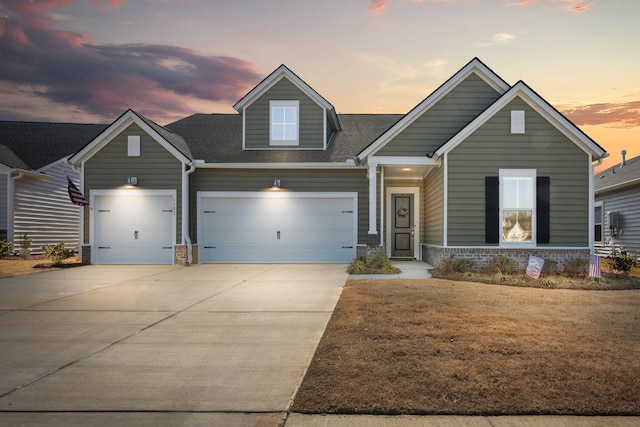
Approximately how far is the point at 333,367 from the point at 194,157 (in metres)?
13.4

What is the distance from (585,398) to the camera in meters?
4.05

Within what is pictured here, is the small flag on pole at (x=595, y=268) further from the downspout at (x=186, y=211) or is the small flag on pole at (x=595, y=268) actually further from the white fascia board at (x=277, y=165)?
the downspout at (x=186, y=211)

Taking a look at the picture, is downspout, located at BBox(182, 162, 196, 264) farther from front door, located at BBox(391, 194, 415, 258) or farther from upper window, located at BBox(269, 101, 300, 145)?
front door, located at BBox(391, 194, 415, 258)

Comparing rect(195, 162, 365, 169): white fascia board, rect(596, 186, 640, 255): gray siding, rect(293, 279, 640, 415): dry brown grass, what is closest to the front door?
rect(195, 162, 365, 169): white fascia board

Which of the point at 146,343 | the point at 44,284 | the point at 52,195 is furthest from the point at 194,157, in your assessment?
the point at 146,343

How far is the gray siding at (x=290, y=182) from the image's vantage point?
1697 cm

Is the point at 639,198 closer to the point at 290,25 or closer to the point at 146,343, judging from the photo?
the point at 290,25

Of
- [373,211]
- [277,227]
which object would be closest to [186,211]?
[277,227]

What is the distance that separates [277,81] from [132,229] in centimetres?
711

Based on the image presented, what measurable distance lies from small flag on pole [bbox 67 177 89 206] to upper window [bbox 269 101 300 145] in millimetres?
6543

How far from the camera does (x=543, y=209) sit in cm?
1362

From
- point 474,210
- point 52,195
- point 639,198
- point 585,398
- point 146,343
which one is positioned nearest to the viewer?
point 585,398

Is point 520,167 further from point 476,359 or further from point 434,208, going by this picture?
point 476,359

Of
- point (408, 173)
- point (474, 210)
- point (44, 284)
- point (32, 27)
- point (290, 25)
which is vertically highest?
point (32, 27)
